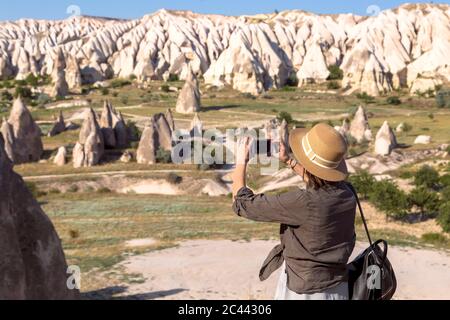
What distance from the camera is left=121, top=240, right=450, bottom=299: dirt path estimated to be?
13477 millimetres

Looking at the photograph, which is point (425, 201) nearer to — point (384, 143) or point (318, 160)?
point (384, 143)

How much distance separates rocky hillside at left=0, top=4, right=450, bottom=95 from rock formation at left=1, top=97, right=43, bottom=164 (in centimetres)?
4640

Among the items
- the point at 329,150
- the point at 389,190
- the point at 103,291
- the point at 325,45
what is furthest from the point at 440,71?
the point at 329,150

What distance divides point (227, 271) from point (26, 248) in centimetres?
833

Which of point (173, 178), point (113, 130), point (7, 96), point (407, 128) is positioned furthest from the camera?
point (7, 96)

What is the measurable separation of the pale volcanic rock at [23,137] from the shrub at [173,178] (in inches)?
410

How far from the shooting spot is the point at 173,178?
3177 cm

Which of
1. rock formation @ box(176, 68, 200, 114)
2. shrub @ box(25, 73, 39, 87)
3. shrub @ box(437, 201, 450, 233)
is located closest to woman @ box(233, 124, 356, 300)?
shrub @ box(437, 201, 450, 233)

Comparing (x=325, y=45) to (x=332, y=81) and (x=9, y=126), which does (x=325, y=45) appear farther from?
(x=9, y=126)

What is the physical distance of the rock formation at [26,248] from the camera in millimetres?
6703

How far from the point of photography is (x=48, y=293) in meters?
7.75

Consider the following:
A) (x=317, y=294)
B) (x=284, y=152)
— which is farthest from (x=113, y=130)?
(x=317, y=294)

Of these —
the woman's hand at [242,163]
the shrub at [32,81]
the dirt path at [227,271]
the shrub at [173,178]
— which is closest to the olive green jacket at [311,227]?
the woman's hand at [242,163]

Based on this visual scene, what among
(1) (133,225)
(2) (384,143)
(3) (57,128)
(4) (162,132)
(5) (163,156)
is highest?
(4) (162,132)
